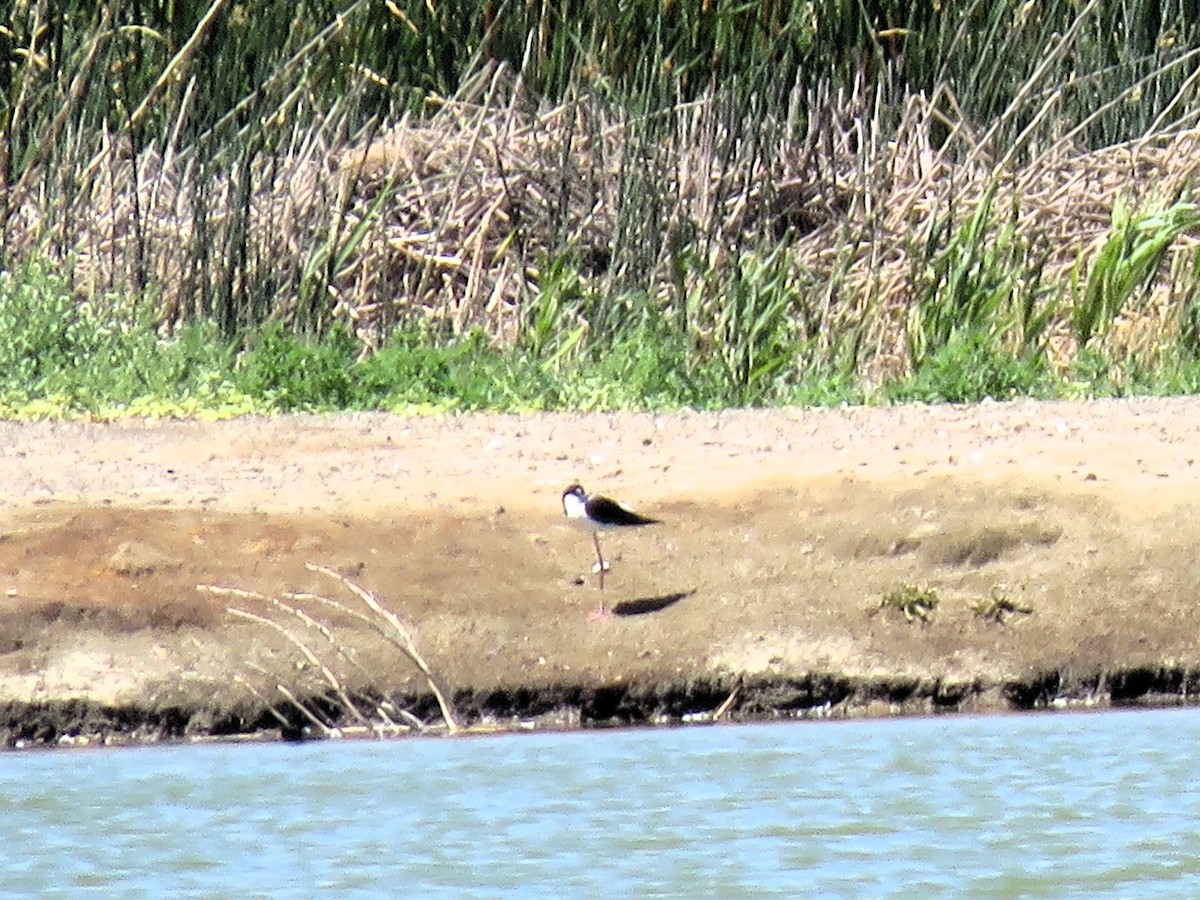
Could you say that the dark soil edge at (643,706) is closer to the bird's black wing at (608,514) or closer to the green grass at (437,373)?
the bird's black wing at (608,514)

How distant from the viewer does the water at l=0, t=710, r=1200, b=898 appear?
5566 mm

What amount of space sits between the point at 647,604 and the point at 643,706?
440 mm

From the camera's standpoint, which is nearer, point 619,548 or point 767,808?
point 767,808

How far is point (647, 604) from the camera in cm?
783

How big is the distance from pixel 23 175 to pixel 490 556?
513cm

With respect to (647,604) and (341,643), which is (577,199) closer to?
(647,604)

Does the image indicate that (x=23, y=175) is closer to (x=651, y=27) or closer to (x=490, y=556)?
(x=651, y=27)

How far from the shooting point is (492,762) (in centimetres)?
677

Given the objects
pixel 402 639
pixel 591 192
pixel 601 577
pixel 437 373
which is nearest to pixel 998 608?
pixel 601 577

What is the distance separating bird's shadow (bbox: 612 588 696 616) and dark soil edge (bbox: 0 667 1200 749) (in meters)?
0.36

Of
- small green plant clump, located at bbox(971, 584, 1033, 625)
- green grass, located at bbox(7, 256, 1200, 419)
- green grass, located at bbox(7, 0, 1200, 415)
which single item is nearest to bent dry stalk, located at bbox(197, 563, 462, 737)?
small green plant clump, located at bbox(971, 584, 1033, 625)

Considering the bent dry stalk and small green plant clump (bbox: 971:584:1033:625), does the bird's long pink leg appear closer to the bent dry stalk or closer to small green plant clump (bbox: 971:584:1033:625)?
the bent dry stalk

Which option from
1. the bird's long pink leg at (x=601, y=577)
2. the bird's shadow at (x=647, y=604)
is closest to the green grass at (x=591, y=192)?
the bird's long pink leg at (x=601, y=577)

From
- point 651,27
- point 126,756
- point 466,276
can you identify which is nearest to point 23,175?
point 466,276
